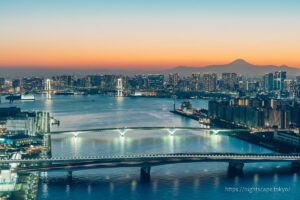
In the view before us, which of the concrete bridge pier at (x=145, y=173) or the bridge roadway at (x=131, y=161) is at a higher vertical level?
the bridge roadway at (x=131, y=161)

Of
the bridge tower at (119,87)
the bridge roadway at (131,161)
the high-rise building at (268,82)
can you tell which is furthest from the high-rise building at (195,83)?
the bridge roadway at (131,161)

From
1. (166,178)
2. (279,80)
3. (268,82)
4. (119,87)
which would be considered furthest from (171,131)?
(119,87)

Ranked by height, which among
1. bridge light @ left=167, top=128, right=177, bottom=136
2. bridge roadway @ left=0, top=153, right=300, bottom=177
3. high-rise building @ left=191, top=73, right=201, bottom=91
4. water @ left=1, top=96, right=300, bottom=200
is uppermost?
high-rise building @ left=191, top=73, right=201, bottom=91

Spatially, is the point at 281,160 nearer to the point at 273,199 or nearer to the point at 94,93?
the point at 273,199

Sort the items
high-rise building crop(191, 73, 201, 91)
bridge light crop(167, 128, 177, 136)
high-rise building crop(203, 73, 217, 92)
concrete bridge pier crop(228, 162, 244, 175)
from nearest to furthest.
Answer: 1. concrete bridge pier crop(228, 162, 244, 175)
2. bridge light crop(167, 128, 177, 136)
3. high-rise building crop(203, 73, 217, 92)
4. high-rise building crop(191, 73, 201, 91)

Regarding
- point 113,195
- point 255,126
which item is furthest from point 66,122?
point 113,195

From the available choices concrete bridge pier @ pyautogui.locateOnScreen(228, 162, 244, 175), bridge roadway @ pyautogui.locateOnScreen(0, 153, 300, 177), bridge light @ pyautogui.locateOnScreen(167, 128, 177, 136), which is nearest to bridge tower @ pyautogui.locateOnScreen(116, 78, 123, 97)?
bridge light @ pyautogui.locateOnScreen(167, 128, 177, 136)

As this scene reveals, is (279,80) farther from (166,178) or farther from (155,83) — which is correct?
(166,178)

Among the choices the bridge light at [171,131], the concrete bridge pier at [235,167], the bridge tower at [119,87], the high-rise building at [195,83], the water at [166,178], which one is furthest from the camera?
the high-rise building at [195,83]

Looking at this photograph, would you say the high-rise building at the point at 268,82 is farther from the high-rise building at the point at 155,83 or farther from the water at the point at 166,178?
the water at the point at 166,178

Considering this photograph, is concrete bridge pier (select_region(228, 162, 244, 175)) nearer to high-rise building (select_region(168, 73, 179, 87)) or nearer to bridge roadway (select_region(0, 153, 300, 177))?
bridge roadway (select_region(0, 153, 300, 177))

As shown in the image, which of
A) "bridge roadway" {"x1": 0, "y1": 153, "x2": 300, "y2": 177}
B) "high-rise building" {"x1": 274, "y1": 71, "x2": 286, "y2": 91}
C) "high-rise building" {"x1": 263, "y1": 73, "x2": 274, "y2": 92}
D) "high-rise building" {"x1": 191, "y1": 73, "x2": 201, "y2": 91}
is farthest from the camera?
"high-rise building" {"x1": 191, "y1": 73, "x2": 201, "y2": 91}
